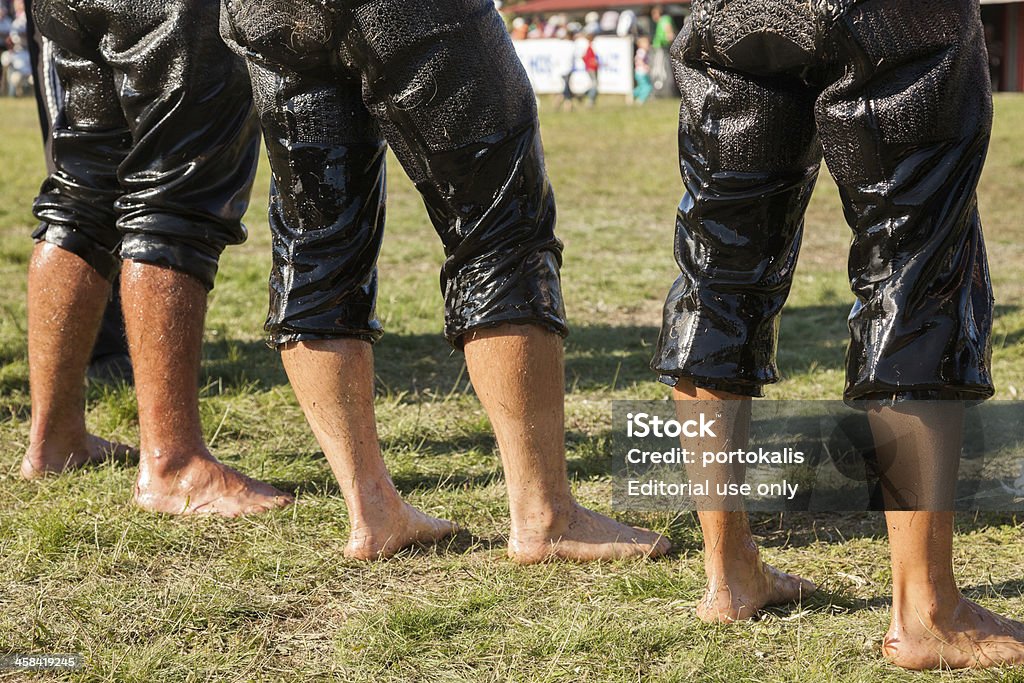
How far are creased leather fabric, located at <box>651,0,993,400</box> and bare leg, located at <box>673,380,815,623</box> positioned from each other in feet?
0.22

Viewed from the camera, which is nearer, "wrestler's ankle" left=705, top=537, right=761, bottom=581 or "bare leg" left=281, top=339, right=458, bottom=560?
"wrestler's ankle" left=705, top=537, right=761, bottom=581

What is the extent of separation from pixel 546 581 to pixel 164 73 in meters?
1.38

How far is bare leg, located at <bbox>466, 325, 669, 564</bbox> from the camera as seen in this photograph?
226cm

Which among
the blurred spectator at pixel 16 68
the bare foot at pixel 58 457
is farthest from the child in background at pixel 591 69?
the bare foot at pixel 58 457

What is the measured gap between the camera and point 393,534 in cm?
244

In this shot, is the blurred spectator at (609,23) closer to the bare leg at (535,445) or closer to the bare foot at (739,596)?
the bare leg at (535,445)

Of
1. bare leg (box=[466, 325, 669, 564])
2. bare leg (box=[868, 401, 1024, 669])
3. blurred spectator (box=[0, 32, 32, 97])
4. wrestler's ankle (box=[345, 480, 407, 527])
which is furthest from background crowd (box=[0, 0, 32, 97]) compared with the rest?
bare leg (box=[868, 401, 1024, 669])

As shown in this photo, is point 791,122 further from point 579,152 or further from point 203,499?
point 579,152

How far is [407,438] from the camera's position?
3.21 metres

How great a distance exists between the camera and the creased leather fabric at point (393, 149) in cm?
212

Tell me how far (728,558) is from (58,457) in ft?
5.70

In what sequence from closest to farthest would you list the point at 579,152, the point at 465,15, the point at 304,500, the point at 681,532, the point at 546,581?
1. the point at 465,15
2. the point at 546,581
3. the point at 681,532
4. the point at 304,500
5. the point at 579,152

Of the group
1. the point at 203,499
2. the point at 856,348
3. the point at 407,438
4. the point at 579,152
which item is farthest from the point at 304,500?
the point at 579,152

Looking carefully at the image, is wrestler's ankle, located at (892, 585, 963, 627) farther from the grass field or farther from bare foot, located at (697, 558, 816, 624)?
bare foot, located at (697, 558, 816, 624)
